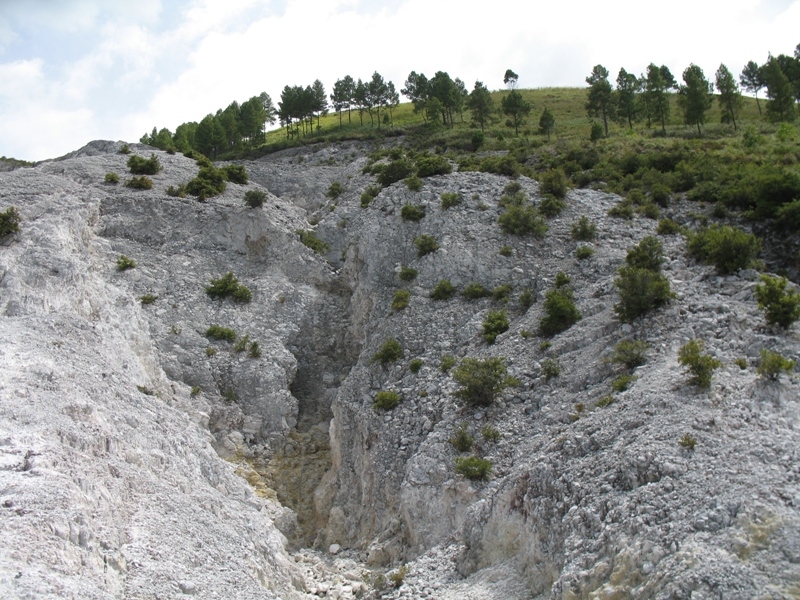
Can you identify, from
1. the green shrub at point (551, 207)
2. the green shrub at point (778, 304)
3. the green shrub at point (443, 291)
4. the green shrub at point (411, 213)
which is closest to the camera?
the green shrub at point (778, 304)

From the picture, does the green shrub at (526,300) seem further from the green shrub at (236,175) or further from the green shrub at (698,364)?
the green shrub at (236,175)

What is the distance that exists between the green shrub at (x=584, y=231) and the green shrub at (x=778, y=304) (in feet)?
48.6

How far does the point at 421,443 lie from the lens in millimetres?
26594

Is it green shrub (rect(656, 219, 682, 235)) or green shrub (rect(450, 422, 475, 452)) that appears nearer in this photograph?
green shrub (rect(450, 422, 475, 452))

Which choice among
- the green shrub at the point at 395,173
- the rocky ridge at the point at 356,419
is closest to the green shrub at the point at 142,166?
the rocky ridge at the point at 356,419

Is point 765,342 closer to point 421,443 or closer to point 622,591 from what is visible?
point 622,591

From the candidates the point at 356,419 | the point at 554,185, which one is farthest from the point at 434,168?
the point at 356,419

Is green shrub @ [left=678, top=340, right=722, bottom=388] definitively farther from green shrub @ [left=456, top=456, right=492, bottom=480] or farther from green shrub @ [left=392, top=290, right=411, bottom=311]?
green shrub @ [left=392, top=290, right=411, bottom=311]

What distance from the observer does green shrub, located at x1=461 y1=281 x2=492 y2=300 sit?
112 feet

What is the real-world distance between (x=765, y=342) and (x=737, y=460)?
6.02 meters

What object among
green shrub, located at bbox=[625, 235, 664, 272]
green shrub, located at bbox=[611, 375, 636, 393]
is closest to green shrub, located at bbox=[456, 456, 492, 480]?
green shrub, located at bbox=[611, 375, 636, 393]

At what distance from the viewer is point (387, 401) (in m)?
29.0

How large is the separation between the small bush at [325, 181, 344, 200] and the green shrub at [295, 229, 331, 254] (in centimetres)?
863

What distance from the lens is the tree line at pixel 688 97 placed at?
6925 centimetres
